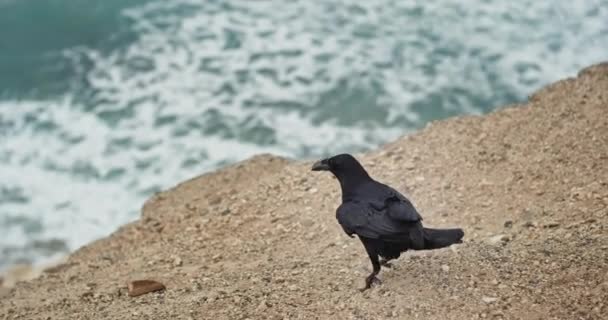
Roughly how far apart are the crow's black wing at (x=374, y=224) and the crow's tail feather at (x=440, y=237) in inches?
3.5

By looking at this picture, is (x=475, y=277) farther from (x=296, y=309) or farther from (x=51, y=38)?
(x=51, y=38)

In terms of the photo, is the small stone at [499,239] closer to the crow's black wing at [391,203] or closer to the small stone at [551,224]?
the small stone at [551,224]

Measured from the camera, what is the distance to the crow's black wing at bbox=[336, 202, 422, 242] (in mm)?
5703

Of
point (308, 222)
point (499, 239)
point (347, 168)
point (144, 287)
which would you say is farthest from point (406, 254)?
point (144, 287)

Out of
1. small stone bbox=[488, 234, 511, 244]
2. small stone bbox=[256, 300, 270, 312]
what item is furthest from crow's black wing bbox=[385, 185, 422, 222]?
small stone bbox=[488, 234, 511, 244]

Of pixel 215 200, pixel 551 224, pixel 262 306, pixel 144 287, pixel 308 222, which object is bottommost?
pixel 551 224

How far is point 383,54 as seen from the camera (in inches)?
637

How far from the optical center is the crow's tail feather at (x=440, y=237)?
Result: 5.75m

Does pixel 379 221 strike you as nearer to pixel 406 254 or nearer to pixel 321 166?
pixel 321 166

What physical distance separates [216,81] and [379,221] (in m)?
10.3

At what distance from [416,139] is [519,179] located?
4.67 feet

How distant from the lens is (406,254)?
6.66 meters

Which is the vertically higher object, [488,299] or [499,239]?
[499,239]

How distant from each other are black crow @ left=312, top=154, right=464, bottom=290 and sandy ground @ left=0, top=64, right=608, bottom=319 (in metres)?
0.35
